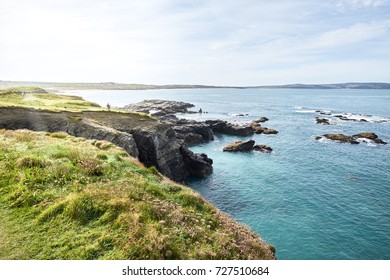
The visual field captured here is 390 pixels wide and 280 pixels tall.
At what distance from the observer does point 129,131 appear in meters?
43.2

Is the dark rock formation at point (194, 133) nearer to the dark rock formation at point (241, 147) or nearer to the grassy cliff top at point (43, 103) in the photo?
the dark rock formation at point (241, 147)

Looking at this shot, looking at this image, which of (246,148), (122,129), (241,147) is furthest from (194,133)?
(122,129)

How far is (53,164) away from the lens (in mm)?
14820

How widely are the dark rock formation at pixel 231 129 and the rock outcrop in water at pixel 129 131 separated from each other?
37.5 meters

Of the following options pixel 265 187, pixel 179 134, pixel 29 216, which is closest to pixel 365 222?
pixel 265 187

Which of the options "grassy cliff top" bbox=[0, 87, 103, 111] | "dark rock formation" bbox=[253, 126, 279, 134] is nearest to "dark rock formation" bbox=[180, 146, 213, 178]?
"grassy cliff top" bbox=[0, 87, 103, 111]

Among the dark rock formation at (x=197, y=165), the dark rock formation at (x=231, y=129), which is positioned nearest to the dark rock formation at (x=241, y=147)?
the dark rock formation at (x=197, y=165)

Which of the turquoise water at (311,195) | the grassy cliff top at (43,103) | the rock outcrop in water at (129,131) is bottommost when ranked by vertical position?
the turquoise water at (311,195)

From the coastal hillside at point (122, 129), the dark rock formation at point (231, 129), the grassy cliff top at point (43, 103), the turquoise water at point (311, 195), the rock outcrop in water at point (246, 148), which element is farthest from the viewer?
the dark rock formation at point (231, 129)

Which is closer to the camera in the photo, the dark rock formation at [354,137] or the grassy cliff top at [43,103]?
the grassy cliff top at [43,103]

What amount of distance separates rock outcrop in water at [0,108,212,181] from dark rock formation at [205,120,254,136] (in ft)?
123

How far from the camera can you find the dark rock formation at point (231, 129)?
3406 inches

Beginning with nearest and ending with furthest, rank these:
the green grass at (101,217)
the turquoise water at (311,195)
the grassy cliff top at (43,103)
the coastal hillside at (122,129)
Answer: the green grass at (101,217)
the turquoise water at (311,195)
the coastal hillside at (122,129)
the grassy cliff top at (43,103)

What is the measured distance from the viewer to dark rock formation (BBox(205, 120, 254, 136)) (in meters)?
86.5
